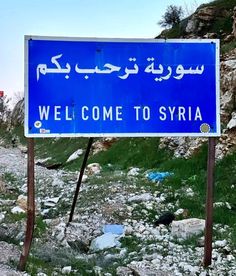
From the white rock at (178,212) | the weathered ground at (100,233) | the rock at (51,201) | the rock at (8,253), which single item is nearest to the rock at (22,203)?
the weathered ground at (100,233)

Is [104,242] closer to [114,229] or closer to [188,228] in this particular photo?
[114,229]

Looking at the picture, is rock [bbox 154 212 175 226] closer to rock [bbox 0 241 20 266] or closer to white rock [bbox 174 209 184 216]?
white rock [bbox 174 209 184 216]

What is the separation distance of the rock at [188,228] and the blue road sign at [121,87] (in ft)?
6.00

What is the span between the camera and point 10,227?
6.96 m

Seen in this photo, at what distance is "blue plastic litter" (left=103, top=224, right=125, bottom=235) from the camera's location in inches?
286

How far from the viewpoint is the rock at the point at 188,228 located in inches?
271

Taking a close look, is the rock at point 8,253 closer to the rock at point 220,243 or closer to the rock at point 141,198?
the rock at point 220,243

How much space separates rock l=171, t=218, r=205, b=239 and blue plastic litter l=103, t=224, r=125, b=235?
74 centimetres

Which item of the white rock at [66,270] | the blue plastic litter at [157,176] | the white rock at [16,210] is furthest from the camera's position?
the blue plastic litter at [157,176]

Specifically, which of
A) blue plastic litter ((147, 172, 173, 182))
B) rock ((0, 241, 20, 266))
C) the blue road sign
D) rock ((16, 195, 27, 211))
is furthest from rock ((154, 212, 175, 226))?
blue plastic litter ((147, 172, 173, 182))

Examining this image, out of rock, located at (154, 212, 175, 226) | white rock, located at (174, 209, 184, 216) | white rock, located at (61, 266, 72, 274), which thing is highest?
white rock, located at (174, 209, 184, 216)

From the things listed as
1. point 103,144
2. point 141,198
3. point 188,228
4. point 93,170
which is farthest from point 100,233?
point 103,144

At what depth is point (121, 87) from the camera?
5578 millimetres

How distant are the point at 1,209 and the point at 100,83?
12.2ft
